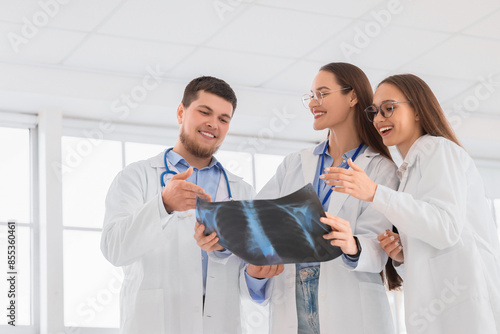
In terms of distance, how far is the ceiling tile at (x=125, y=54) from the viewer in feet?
15.3

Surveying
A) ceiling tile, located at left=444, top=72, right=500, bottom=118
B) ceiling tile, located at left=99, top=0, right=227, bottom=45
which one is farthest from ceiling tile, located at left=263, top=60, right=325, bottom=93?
ceiling tile, located at left=444, top=72, right=500, bottom=118

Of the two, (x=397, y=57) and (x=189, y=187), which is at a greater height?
(x=397, y=57)

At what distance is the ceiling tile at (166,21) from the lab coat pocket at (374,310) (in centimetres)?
224

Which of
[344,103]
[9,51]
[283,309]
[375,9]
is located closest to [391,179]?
[344,103]

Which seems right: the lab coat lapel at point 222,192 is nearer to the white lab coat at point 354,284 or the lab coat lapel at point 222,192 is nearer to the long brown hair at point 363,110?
the white lab coat at point 354,284

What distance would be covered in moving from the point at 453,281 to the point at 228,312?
897mm

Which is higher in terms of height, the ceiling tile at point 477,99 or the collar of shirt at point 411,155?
the ceiling tile at point 477,99

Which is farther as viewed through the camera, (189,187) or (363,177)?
(189,187)

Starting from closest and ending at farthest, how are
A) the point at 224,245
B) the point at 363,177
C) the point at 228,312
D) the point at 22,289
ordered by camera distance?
1. the point at 363,177
2. the point at 224,245
3. the point at 228,312
4. the point at 22,289

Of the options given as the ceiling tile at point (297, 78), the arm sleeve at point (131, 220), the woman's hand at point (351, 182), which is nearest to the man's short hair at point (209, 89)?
the arm sleeve at point (131, 220)

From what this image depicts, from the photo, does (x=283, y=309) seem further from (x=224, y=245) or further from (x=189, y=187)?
(x=189, y=187)

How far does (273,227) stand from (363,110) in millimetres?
700

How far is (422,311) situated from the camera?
233 cm


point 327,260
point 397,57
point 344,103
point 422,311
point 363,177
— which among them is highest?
point 397,57
